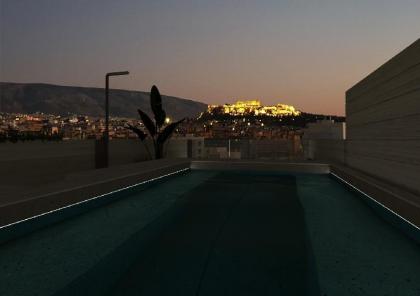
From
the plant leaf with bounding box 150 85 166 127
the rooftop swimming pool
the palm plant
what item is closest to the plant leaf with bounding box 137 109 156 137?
the palm plant

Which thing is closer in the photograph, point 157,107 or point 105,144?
point 105,144

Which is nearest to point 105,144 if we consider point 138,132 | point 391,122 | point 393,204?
point 138,132

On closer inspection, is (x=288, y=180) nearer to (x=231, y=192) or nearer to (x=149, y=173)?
(x=231, y=192)

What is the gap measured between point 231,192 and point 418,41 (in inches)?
206

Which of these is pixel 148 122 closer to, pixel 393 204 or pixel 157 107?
pixel 157 107

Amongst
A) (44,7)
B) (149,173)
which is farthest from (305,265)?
(44,7)

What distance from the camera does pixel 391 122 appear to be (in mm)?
7535

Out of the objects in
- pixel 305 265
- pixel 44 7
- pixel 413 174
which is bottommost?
pixel 305 265

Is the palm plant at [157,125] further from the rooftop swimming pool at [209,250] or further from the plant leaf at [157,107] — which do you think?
the rooftop swimming pool at [209,250]

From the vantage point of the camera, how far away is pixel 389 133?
7.69 m

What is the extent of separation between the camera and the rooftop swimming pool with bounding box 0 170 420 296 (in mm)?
3795

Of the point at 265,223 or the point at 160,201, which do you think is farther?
the point at 160,201

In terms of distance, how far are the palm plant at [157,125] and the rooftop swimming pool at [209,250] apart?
6.29 meters

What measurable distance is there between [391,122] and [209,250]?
4.41 metres
